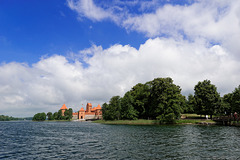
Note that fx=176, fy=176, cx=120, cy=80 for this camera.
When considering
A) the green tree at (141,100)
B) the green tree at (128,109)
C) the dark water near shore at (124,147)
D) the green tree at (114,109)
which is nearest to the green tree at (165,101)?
the green tree at (141,100)

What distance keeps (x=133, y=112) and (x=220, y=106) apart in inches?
1723

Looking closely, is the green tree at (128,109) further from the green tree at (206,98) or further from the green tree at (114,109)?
the green tree at (206,98)

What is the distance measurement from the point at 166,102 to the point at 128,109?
24.4 m

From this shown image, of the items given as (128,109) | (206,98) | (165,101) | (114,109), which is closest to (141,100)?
(128,109)

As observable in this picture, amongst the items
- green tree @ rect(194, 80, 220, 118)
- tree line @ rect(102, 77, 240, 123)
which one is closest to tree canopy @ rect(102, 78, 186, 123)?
tree line @ rect(102, 77, 240, 123)

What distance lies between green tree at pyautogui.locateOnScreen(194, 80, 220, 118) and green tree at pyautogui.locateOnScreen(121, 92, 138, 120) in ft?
110

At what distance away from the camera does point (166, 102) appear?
269 ft

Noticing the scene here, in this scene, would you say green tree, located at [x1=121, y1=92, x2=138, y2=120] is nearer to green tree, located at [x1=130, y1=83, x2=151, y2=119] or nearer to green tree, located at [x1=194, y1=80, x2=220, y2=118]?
green tree, located at [x1=130, y1=83, x2=151, y2=119]

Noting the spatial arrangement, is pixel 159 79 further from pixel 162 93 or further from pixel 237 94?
pixel 237 94

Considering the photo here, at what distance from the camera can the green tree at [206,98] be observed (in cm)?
8631

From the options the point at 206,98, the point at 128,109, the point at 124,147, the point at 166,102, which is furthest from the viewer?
the point at 128,109

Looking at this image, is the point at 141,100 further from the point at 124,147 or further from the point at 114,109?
the point at 124,147

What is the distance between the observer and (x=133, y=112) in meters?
97.9

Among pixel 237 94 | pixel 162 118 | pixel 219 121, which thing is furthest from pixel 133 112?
pixel 237 94
